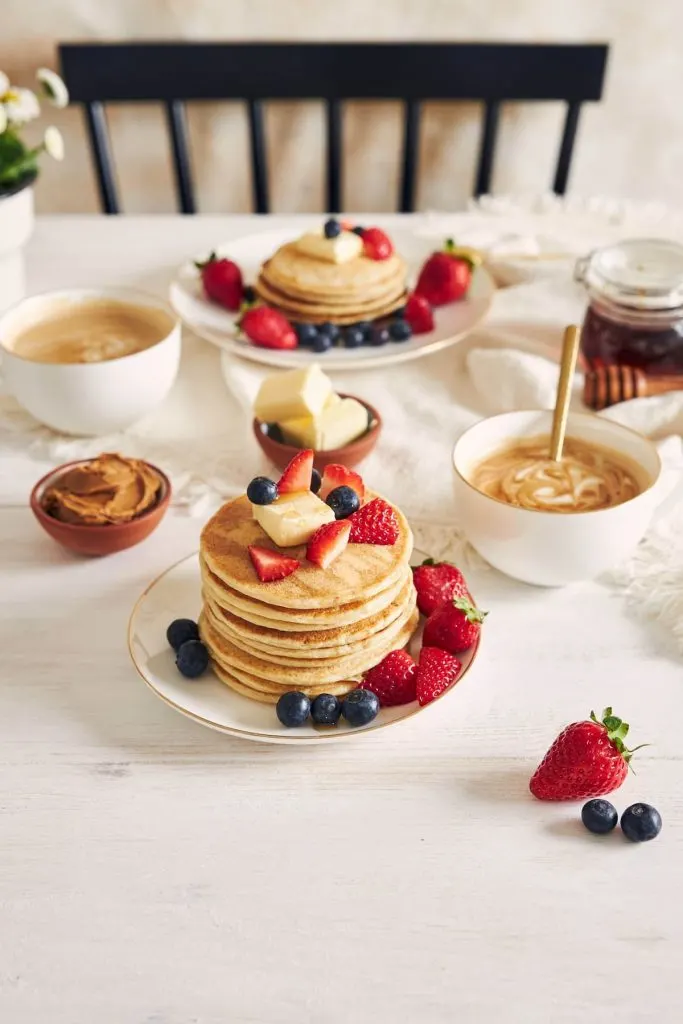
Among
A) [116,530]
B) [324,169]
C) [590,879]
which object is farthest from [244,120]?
[590,879]

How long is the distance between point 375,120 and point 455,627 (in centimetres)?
226

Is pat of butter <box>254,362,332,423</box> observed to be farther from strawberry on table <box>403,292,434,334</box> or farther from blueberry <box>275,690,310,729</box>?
blueberry <box>275,690,310,729</box>

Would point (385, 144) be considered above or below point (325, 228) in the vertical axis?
below

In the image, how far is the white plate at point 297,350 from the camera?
1.72 meters

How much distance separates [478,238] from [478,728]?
4.11 feet

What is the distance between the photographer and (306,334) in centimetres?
176

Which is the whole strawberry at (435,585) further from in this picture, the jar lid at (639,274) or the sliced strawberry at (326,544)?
the jar lid at (639,274)

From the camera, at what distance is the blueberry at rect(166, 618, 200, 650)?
44.7 inches

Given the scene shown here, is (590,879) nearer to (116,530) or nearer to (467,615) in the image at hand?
(467,615)

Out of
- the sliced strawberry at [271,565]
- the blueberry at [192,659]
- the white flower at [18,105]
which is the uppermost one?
the white flower at [18,105]

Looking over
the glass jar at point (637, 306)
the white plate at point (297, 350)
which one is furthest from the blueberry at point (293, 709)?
the glass jar at point (637, 306)

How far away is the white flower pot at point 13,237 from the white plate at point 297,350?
0.27 metres

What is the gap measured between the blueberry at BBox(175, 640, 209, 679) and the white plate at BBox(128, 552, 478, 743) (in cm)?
1

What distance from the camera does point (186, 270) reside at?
78.0 inches
